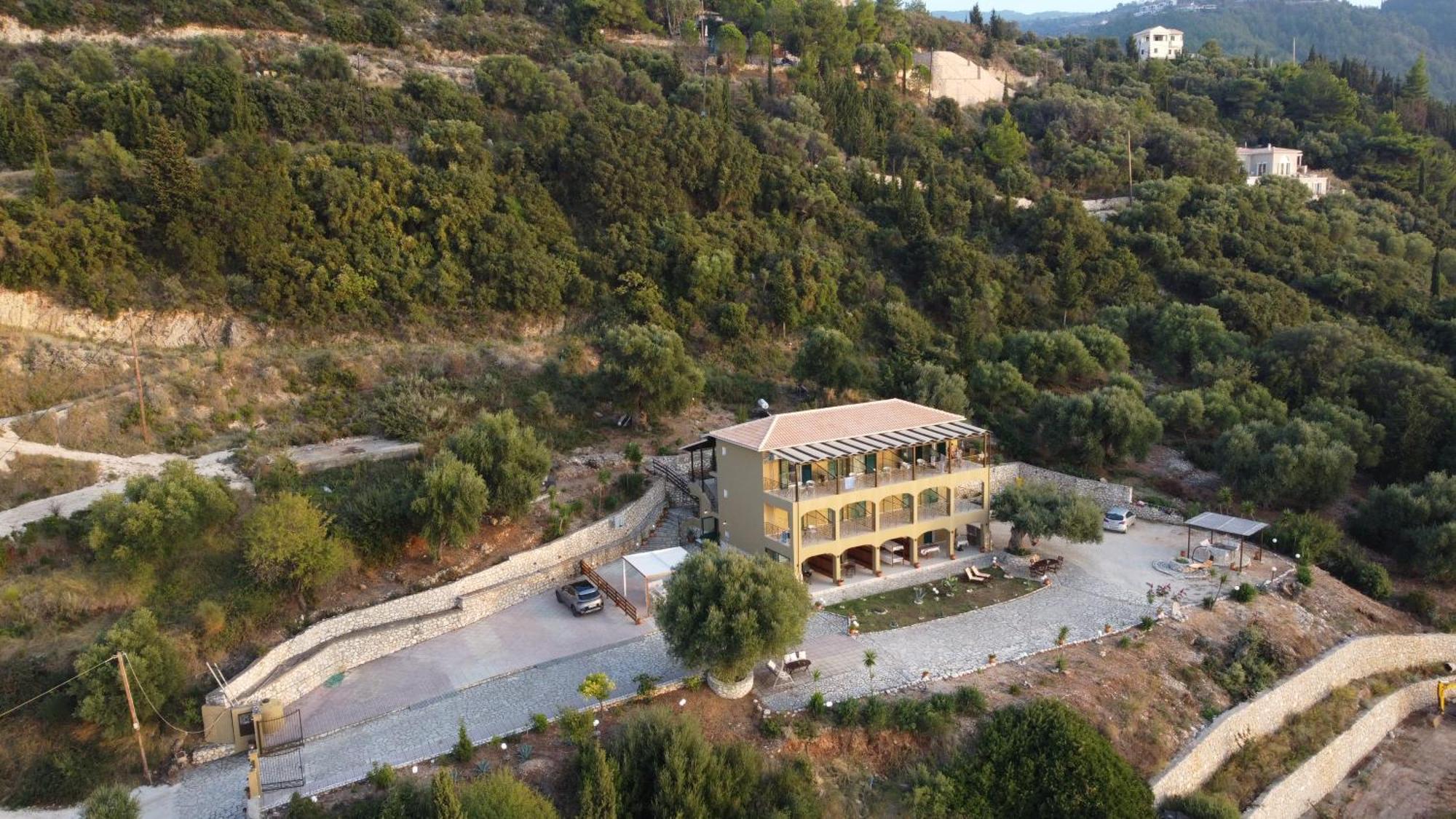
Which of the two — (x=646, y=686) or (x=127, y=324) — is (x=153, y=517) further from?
(x=127, y=324)

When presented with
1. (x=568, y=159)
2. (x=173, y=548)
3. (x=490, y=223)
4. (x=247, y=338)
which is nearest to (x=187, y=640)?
(x=173, y=548)

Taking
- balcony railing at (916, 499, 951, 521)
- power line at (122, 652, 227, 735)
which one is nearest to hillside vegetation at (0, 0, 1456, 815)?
power line at (122, 652, 227, 735)

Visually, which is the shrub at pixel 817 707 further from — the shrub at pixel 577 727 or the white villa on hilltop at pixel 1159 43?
the white villa on hilltop at pixel 1159 43

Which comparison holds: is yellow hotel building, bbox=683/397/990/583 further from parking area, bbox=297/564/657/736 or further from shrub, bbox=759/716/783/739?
shrub, bbox=759/716/783/739

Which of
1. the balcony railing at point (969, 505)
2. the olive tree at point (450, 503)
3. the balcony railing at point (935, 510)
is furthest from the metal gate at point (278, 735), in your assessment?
the balcony railing at point (969, 505)

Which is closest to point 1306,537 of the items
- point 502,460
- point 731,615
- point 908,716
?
point 908,716

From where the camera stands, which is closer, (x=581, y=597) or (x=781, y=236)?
(x=581, y=597)
